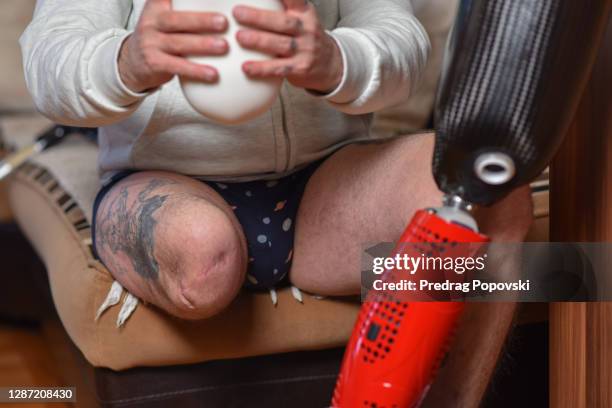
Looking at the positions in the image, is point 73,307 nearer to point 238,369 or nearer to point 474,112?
point 238,369

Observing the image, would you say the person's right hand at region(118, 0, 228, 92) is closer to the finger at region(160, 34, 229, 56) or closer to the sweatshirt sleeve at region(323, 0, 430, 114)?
the finger at region(160, 34, 229, 56)

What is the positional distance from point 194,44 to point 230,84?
0.05 metres

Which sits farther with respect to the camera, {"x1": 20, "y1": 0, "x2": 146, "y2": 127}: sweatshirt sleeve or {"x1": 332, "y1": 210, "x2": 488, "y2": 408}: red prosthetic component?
{"x1": 20, "y1": 0, "x2": 146, "y2": 127}: sweatshirt sleeve

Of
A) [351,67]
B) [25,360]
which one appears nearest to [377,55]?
[351,67]

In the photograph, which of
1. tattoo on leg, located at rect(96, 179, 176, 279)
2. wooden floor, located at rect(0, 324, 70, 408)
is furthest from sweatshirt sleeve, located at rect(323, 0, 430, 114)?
wooden floor, located at rect(0, 324, 70, 408)

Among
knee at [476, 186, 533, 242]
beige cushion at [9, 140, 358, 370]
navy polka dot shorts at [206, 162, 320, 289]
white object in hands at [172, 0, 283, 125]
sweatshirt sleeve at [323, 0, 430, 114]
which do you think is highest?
white object in hands at [172, 0, 283, 125]

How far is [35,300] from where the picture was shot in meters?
1.69

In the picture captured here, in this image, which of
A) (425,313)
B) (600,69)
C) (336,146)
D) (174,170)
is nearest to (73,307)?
(174,170)

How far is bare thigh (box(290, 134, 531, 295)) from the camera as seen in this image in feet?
2.95

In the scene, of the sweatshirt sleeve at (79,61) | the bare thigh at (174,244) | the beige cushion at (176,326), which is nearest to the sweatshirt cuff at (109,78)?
the sweatshirt sleeve at (79,61)

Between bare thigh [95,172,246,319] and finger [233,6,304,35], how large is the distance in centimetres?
22

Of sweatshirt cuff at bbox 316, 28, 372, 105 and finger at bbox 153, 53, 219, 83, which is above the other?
finger at bbox 153, 53, 219, 83

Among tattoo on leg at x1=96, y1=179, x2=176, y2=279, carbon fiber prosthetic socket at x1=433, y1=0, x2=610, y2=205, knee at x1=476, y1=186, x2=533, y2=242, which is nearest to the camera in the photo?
carbon fiber prosthetic socket at x1=433, y1=0, x2=610, y2=205

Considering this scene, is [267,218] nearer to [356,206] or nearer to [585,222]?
[356,206]
